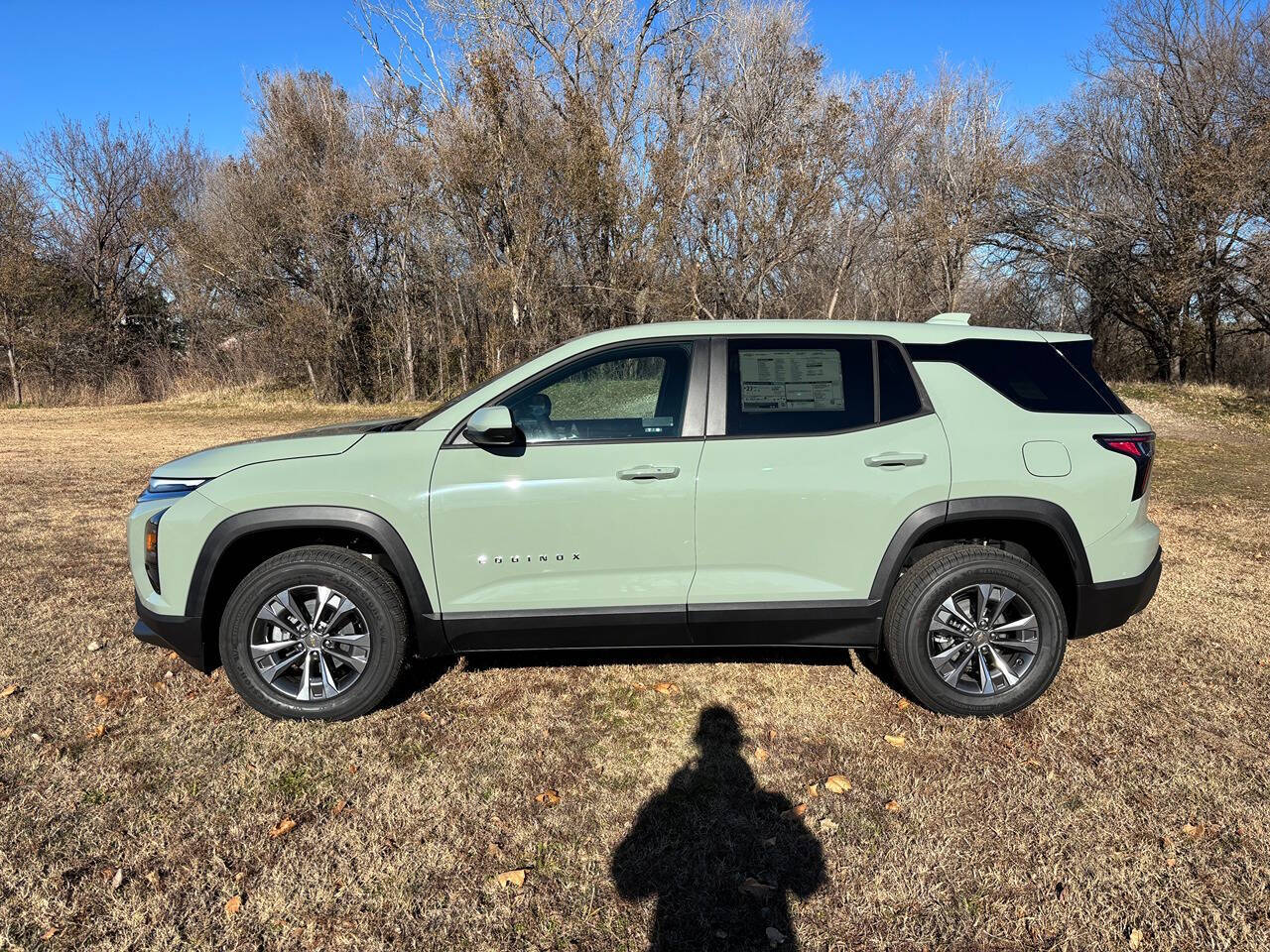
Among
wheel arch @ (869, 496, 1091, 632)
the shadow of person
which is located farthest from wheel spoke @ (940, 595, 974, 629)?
the shadow of person

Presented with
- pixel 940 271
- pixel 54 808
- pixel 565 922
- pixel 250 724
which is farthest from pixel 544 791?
pixel 940 271

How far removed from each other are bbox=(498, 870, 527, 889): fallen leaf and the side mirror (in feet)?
5.33

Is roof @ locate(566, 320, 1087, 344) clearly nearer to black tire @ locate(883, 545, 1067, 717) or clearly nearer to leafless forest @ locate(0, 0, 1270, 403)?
black tire @ locate(883, 545, 1067, 717)

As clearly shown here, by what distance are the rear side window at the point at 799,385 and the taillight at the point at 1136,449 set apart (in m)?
1.06

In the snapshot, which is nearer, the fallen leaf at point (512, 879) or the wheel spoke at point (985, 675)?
the fallen leaf at point (512, 879)

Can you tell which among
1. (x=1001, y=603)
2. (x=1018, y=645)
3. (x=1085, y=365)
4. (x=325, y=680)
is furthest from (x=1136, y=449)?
(x=325, y=680)

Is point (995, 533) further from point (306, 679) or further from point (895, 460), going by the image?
point (306, 679)

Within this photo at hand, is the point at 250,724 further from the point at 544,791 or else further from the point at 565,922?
the point at 565,922

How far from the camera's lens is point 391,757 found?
3.18m

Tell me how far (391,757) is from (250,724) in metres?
0.77

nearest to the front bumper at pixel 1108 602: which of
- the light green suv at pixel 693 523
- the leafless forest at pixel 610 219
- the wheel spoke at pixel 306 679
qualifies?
the light green suv at pixel 693 523

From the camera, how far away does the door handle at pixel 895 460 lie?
3.28m

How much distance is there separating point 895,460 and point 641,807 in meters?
1.79

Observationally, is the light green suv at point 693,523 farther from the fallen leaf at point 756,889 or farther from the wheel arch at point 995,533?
the fallen leaf at point 756,889
